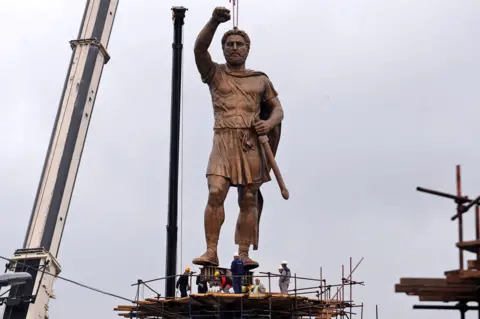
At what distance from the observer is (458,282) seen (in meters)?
23.2

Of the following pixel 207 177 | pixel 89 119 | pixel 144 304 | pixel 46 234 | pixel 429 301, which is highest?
pixel 89 119

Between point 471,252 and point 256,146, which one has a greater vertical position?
point 256,146

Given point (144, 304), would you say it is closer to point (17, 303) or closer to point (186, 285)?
point (186, 285)

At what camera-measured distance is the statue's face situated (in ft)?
111

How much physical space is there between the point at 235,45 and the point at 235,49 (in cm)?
11

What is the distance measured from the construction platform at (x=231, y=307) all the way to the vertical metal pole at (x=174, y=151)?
3939 millimetres

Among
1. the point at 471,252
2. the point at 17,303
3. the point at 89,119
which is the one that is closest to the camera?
the point at 471,252

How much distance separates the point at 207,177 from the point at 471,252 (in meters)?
11.2

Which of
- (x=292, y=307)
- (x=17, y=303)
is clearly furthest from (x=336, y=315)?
(x=17, y=303)

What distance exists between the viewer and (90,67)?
51406 mm

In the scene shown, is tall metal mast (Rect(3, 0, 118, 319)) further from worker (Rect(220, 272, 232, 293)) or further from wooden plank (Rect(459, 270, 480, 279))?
wooden plank (Rect(459, 270, 480, 279))

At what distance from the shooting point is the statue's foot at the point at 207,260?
108 feet

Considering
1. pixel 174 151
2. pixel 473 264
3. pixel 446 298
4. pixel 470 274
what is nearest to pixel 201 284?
pixel 174 151

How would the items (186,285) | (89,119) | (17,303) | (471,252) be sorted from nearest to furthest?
1. (471,252)
2. (186,285)
3. (17,303)
4. (89,119)
